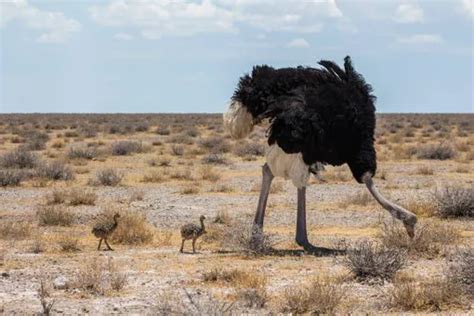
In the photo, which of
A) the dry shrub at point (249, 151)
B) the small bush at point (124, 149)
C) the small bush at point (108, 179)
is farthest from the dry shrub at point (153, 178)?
the small bush at point (124, 149)

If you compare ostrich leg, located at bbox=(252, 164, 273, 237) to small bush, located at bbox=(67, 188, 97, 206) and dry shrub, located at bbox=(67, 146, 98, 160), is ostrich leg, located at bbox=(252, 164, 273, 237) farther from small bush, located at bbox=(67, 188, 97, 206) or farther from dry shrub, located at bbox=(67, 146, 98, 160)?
dry shrub, located at bbox=(67, 146, 98, 160)

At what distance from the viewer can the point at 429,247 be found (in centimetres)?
1139

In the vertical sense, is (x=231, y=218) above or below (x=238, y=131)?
below

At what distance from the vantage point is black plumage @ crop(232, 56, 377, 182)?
11156 mm

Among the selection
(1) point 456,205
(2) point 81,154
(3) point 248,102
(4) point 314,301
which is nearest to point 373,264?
(4) point 314,301

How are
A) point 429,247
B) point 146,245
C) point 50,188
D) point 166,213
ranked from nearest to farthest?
point 429,247, point 146,245, point 166,213, point 50,188

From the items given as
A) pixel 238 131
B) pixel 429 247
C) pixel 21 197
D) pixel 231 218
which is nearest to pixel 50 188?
pixel 21 197

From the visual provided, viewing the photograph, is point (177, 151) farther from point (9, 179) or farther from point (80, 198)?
point (80, 198)

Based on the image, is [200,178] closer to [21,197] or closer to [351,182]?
[351,182]

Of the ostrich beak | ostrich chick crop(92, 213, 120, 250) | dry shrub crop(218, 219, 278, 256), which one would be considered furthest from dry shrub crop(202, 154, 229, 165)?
the ostrich beak

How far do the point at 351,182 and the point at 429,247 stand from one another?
39.6ft

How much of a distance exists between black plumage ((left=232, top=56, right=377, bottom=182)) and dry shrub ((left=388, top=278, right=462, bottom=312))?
286 centimetres

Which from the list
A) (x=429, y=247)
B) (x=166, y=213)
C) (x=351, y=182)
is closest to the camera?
(x=429, y=247)

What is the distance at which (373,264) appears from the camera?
9625mm
